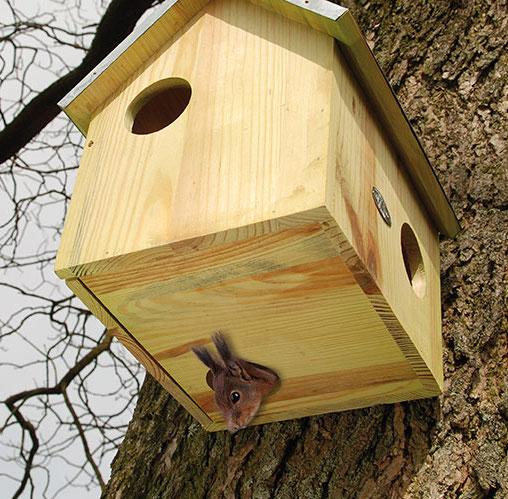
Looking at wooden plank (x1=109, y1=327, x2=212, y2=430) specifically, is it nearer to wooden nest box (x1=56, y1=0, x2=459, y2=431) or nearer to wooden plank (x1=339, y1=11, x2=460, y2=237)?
wooden nest box (x1=56, y1=0, x2=459, y2=431)

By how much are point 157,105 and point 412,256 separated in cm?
57

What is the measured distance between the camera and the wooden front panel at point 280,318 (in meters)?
1.45

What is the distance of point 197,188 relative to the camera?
58.6 inches

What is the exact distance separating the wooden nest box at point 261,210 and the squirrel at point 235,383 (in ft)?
0.08

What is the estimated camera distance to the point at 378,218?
1.59 metres

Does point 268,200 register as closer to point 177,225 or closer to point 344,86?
point 177,225

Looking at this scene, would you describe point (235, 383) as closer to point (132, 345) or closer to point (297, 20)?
point (132, 345)

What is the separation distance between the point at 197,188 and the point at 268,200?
0.14 meters

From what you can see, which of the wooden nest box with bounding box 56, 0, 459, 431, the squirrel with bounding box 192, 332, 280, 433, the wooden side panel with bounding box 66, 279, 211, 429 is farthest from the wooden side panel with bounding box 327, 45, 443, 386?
the wooden side panel with bounding box 66, 279, 211, 429

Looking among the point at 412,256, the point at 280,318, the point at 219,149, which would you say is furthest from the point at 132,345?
the point at 412,256

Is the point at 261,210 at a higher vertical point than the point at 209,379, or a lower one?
higher

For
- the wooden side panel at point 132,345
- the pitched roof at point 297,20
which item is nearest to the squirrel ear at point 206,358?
the wooden side panel at point 132,345

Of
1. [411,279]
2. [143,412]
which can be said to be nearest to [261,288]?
[411,279]

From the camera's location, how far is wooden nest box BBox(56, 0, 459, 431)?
1433 millimetres
